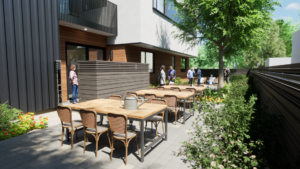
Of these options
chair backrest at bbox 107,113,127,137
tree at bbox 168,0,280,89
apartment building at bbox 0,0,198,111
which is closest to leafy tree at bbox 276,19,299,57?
tree at bbox 168,0,280,89

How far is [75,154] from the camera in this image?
388cm

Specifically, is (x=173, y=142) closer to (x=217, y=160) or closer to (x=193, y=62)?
(x=217, y=160)

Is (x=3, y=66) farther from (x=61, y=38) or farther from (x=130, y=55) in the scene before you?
(x=130, y=55)

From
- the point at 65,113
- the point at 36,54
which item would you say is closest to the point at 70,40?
the point at 36,54

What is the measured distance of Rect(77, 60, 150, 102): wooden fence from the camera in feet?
23.0

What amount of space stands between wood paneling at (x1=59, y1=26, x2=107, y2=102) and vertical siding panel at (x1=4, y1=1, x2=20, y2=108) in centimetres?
276

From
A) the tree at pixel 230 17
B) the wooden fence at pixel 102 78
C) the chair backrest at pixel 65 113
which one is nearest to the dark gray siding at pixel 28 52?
the wooden fence at pixel 102 78

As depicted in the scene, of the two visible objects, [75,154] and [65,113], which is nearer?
[75,154]

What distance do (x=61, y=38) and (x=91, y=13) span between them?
1.98m

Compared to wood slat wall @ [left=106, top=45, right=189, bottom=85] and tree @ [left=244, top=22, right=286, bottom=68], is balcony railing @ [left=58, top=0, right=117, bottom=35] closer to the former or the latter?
wood slat wall @ [left=106, top=45, right=189, bottom=85]

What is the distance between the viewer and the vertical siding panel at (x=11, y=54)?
233 inches

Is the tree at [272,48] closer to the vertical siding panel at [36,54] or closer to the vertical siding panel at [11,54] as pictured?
the vertical siding panel at [36,54]

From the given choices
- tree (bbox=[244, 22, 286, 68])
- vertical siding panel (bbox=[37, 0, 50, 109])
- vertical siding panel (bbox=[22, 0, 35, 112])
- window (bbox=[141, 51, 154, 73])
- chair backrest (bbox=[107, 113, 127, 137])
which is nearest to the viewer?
chair backrest (bbox=[107, 113, 127, 137])

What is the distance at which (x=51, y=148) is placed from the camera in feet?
13.6
